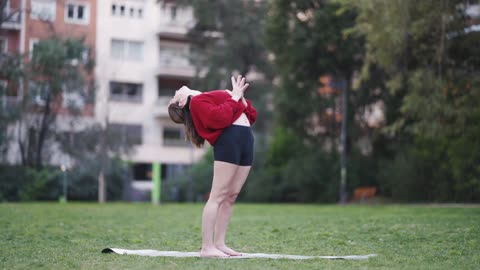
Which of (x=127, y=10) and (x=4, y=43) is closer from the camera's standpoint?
(x=4, y=43)

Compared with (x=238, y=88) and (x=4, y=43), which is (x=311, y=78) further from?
(x=238, y=88)

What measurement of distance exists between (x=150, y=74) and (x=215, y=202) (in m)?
44.2

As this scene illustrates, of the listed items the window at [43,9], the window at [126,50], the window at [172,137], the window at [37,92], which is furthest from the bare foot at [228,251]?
the window at [172,137]

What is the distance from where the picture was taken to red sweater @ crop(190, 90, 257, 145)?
7098mm

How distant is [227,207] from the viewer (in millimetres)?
7551

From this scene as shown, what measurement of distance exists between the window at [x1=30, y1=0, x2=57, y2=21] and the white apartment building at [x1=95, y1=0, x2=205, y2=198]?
752 centimetres

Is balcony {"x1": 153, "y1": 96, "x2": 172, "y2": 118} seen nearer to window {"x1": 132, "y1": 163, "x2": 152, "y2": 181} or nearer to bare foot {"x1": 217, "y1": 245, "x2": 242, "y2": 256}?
window {"x1": 132, "y1": 163, "x2": 152, "y2": 181}

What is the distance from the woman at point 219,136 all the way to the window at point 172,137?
44.3 meters

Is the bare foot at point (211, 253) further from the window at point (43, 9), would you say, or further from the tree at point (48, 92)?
the tree at point (48, 92)

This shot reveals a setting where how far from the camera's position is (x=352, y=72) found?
3728 cm

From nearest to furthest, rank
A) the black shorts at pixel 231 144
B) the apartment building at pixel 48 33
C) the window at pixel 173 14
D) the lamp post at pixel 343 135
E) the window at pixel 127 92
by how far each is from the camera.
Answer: the black shorts at pixel 231 144
the lamp post at pixel 343 135
the apartment building at pixel 48 33
the window at pixel 127 92
the window at pixel 173 14

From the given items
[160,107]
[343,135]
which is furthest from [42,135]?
[160,107]

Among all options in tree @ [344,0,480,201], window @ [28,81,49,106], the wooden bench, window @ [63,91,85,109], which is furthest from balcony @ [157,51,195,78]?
tree @ [344,0,480,201]

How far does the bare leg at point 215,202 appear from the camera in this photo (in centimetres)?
714
